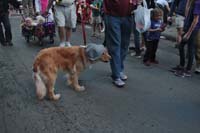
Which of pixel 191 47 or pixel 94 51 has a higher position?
pixel 94 51

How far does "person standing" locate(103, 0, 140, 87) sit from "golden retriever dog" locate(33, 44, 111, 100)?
0.98 feet

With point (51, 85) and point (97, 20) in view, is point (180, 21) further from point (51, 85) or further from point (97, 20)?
point (97, 20)

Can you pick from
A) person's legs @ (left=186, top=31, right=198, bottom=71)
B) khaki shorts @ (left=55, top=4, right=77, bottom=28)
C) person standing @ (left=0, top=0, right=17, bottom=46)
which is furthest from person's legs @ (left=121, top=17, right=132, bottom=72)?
person standing @ (left=0, top=0, right=17, bottom=46)

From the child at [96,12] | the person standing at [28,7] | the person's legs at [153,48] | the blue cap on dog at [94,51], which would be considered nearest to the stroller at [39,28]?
the child at [96,12]

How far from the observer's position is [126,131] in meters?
4.60

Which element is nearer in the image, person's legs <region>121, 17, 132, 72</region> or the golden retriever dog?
the golden retriever dog

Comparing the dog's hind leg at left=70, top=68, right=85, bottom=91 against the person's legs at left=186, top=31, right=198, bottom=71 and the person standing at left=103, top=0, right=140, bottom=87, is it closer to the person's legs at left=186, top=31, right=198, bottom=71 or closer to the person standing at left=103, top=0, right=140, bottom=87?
the person standing at left=103, top=0, right=140, bottom=87

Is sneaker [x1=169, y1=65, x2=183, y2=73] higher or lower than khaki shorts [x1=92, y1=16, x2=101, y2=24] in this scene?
lower

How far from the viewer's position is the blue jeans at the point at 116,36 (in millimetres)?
6148

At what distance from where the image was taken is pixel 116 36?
619cm

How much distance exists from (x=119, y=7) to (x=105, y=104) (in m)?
1.68

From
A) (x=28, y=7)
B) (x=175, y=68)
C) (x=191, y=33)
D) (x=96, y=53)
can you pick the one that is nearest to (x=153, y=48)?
(x=175, y=68)

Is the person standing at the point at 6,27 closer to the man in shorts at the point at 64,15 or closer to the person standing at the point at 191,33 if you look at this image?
the man in shorts at the point at 64,15

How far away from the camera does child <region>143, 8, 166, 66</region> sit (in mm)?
7844
